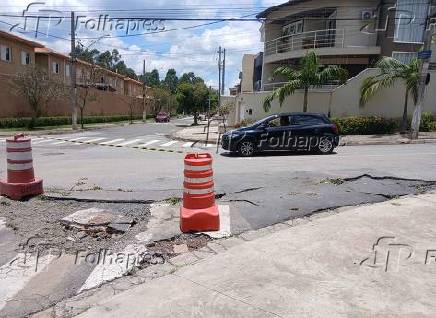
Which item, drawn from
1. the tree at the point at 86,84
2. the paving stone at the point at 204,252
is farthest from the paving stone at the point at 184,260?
the tree at the point at 86,84

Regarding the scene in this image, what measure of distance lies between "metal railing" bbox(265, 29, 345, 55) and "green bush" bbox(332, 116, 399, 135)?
6.55 metres

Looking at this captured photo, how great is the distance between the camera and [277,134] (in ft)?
51.7

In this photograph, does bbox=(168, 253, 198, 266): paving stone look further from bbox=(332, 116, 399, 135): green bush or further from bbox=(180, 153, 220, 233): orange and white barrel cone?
bbox=(332, 116, 399, 135): green bush

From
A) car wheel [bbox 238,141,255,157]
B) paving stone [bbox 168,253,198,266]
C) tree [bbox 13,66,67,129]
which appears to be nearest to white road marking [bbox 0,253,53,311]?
paving stone [bbox 168,253,198,266]

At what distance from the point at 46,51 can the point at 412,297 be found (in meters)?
47.5

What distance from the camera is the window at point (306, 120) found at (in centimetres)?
1591

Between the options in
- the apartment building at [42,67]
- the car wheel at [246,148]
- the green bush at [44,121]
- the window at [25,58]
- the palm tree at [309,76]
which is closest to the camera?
the car wheel at [246,148]

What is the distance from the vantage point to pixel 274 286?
13.6ft

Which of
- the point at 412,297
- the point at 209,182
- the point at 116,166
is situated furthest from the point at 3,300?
the point at 116,166

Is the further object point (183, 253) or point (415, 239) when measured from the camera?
point (415, 239)

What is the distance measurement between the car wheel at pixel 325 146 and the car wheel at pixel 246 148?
8.36 feet

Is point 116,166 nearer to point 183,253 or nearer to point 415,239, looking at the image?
point 183,253

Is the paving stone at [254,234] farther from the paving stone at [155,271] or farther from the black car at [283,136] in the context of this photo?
the black car at [283,136]

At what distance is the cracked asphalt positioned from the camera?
552 cm
